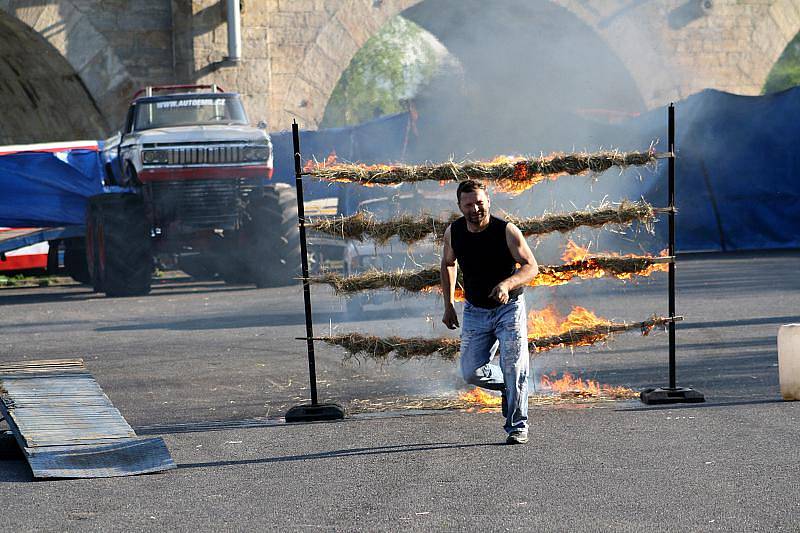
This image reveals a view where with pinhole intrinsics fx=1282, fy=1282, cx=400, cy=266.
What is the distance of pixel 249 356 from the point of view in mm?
12898

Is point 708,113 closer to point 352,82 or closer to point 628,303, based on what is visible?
point 628,303

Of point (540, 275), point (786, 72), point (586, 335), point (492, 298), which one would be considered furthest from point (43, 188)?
point (786, 72)

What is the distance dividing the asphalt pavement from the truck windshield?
6.37 meters

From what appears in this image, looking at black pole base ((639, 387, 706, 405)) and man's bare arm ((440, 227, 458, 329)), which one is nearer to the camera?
man's bare arm ((440, 227, 458, 329))

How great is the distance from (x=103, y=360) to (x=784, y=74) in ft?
146

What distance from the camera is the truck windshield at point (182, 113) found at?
2089 centimetres

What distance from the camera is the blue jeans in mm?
8031

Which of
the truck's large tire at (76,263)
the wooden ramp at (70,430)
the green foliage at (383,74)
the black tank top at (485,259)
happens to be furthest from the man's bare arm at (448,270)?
the green foliage at (383,74)

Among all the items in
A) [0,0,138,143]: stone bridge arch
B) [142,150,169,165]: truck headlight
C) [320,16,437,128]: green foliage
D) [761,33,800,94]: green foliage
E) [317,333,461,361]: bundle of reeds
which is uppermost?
[320,16,437,128]: green foliage

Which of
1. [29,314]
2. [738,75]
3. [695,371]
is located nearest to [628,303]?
[695,371]

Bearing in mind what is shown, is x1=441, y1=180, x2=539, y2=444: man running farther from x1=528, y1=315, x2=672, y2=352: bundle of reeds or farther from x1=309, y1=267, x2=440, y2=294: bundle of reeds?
x1=528, y1=315, x2=672, y2=352: bundle of reeds

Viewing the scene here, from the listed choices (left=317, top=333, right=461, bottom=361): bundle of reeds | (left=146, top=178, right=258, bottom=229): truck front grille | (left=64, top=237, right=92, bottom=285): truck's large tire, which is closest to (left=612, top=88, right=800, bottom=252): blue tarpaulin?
(left=146, top=178, right=258, bottom=229): truck front grille

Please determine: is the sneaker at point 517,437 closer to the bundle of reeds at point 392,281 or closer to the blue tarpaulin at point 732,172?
the bundle of reeds at point 392,281

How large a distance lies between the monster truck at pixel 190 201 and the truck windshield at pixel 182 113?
0.05ft
